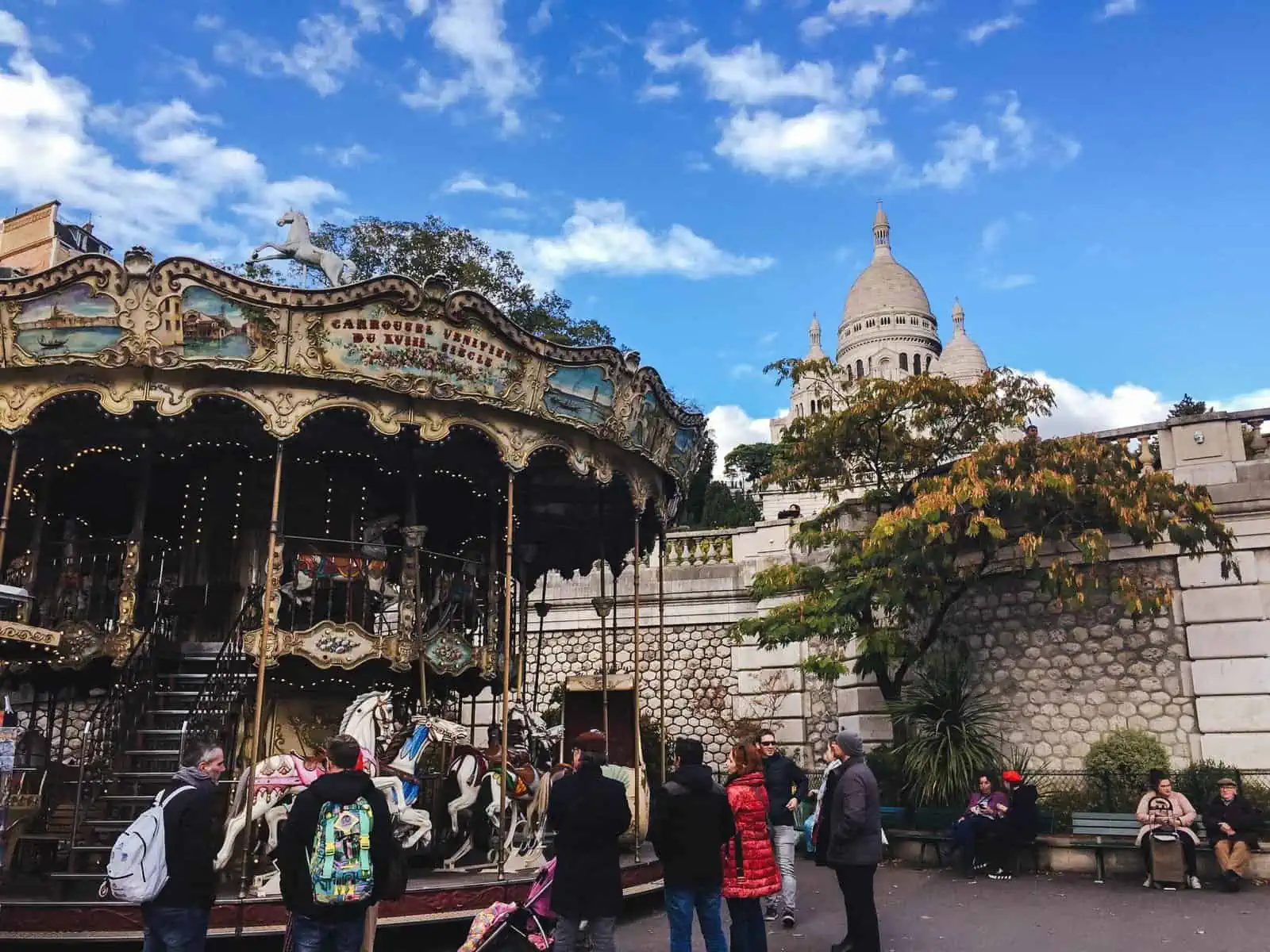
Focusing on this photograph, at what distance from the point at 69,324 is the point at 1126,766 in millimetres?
13826

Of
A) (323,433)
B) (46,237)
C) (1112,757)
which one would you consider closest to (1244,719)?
(1112,757)

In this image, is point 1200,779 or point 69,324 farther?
point 1200,779

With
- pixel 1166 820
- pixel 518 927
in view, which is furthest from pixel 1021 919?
pixel 518 927

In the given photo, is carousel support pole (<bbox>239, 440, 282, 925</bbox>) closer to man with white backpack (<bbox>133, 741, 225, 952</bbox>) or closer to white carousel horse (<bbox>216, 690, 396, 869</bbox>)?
white carousel horse (<bbox>216, 690, 396, 869</bbox>)

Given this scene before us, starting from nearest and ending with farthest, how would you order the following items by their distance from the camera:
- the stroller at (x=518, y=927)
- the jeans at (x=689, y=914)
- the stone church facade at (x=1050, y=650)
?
the jeans at (x=689, y=914) < the stroller at (x=518, y=927) < the stone church facade at (x=1050, y=650)

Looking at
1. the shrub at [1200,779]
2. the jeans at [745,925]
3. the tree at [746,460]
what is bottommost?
the jeans at [745,925]

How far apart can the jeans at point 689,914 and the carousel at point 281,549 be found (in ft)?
10.2

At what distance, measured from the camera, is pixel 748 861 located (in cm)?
643

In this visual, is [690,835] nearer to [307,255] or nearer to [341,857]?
[341,857]

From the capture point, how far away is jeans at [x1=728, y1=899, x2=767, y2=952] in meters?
6.41

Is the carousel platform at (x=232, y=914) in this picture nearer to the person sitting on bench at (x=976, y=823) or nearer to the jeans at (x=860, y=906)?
the jeans at (x=860, y=906)

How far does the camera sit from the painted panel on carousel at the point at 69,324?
9.62 metres

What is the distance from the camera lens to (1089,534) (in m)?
13.3

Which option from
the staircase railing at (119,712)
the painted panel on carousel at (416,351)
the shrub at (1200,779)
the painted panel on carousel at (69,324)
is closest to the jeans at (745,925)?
the painted panel on carousel at (416,351)
